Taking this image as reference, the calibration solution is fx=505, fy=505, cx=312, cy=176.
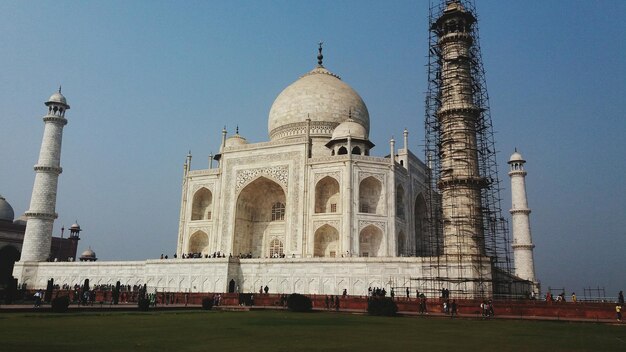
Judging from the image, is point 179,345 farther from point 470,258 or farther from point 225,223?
point 225,223

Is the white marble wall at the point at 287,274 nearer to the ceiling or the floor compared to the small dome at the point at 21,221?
nearer to the floor

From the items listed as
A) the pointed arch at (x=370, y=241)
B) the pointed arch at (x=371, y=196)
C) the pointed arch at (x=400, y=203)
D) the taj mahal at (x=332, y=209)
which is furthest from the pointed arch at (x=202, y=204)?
the pointed arch at (x=400, y=203)

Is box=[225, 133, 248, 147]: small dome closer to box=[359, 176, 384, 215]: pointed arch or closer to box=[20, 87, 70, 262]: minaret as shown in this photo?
box=[20, 87, 70, 262]: minaret

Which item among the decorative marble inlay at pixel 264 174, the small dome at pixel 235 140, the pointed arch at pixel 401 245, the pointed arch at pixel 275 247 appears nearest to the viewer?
the pointed arch at pixel 401 245

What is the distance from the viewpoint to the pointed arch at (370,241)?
75.4 ft

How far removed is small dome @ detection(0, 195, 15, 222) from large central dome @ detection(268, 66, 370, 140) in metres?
20.5

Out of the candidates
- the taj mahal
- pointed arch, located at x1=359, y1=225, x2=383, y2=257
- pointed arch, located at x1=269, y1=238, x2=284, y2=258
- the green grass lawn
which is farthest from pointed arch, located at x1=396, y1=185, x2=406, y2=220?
the green grass lawn

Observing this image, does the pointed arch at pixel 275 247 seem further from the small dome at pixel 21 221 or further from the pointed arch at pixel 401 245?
the small dome at pixel 21 221

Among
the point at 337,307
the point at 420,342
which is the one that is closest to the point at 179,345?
the point at 420,342

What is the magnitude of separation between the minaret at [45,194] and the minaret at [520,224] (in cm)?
2491

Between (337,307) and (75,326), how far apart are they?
28.9ft

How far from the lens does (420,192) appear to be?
27.0 m

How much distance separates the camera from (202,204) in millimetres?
27641

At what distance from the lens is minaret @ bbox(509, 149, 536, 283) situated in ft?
90.2
